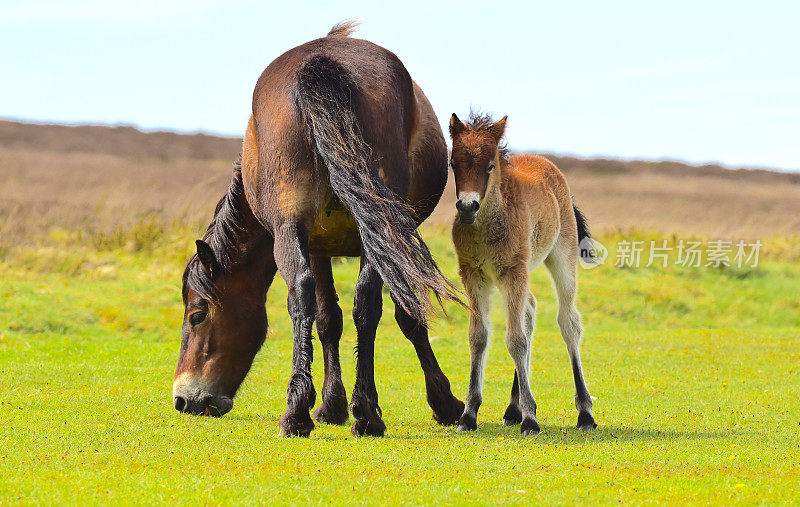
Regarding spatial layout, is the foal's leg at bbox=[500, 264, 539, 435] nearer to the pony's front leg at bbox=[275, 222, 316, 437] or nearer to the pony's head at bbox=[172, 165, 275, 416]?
the pony's front leg at bbox=[275, 222, 316, 437]

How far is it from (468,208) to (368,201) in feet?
2.92

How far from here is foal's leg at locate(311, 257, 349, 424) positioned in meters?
8.27

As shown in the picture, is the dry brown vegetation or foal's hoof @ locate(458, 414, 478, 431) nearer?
foal's hoof @ locate(458, 414, 478, 431)

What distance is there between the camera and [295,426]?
22.9ft

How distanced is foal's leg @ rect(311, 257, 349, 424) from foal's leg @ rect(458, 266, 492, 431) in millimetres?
1127

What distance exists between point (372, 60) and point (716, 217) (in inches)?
1271

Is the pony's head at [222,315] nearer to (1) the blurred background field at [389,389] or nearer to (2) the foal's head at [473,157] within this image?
(1) the blurred background field at [389,389]

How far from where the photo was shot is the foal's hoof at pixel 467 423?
25.9 ft

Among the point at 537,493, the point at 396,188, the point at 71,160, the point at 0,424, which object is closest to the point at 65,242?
the point at 0,424

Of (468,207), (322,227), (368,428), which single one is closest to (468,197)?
(468,207)

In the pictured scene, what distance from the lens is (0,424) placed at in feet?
25.6

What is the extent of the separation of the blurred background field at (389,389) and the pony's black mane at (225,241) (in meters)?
1.16

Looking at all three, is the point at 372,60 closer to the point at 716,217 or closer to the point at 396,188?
the point at 396,188

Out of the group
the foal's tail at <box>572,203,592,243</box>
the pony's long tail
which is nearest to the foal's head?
the pony's long tail
